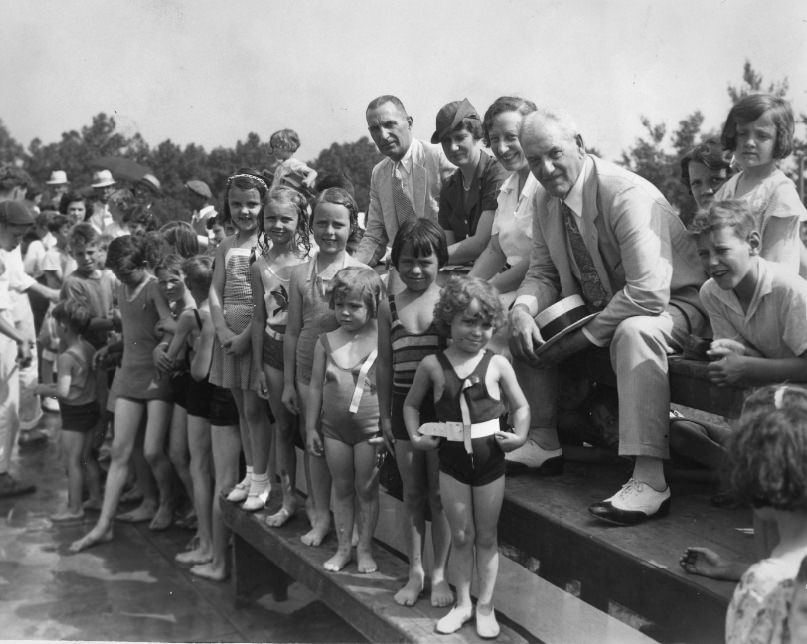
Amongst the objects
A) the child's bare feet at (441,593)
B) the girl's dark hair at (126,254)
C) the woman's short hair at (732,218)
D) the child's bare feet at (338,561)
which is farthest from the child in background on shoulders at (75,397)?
the woman's short hair at (732,218)

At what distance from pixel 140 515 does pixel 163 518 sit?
0.76 feet

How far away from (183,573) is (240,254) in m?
1.84

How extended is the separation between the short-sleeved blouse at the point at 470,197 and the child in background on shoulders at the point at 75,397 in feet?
9.08

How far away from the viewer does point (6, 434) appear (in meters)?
7.27

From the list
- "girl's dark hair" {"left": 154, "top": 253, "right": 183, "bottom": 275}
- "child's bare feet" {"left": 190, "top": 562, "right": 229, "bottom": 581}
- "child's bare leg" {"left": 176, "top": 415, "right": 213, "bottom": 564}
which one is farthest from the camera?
"girl's dark hair" {"left": 154, "top": 253, "right": 183, "bottom": 275}

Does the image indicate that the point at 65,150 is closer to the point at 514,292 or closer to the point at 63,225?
the point at 63,225

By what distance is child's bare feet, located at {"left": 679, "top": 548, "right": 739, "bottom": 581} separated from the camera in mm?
2846

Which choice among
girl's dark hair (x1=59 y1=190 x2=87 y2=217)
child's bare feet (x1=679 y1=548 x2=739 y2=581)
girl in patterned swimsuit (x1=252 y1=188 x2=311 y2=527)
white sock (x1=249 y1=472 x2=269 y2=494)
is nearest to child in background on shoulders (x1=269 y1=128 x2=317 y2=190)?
girl in patterned swimsuit (x1=252 y1=188 x2=311 y2=527)

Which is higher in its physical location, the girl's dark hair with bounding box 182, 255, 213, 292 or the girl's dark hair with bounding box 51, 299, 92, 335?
the girl's dark hair with bounding box 182, 255, 213, 292

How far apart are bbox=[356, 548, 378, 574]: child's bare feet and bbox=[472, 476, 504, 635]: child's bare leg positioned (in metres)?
0.79

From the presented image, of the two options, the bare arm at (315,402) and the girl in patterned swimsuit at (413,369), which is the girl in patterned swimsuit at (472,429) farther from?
the bare arm at (315,402)

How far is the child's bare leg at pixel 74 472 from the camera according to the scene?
665 centimetres

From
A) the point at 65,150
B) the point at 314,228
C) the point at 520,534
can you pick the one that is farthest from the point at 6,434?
the point at 65,150

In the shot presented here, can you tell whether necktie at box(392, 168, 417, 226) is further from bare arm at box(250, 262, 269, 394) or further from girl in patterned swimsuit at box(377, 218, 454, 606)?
girl in patterned swimsuit at box(377, 218, 454, 606)
